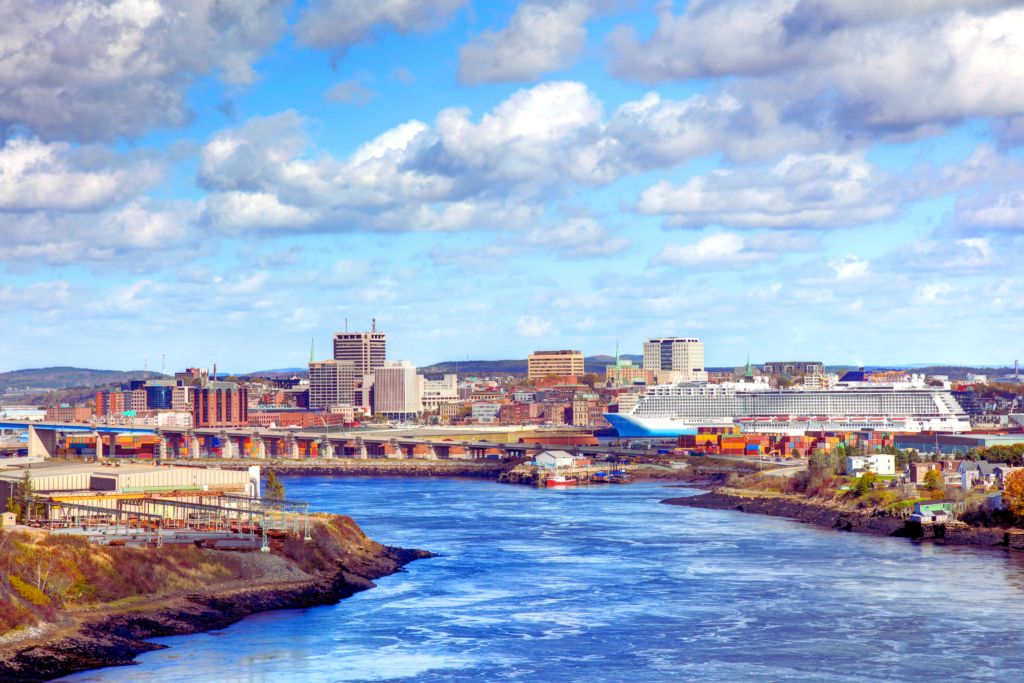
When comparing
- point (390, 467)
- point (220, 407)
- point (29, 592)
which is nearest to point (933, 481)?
point (29, 592)

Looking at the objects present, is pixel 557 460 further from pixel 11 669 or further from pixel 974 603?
pixel 11 669

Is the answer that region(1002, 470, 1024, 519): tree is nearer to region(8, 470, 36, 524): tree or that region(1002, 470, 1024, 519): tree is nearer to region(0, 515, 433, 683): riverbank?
region(0, 515, 433, 683): riverbank

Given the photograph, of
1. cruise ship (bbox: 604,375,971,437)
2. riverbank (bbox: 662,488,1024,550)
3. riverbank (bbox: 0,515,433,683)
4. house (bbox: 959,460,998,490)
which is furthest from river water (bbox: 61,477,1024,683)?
cruise ship (bbox: 604,375,971,437)

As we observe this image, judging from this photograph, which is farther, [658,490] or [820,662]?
[658,490]

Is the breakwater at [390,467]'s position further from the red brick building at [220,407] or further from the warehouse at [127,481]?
the warehouse at [127,481]

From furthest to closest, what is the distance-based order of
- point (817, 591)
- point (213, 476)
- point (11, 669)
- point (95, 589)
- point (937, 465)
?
point (937, 465)
point (213, 476)
point (817, 591)
point (95, 589)
point (11, 669)

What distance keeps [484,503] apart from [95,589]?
44.9 m

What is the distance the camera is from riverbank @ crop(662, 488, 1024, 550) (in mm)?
51062

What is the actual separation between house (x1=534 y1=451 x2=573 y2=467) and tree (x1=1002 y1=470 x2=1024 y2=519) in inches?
1805

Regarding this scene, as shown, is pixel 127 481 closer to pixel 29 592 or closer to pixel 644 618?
pixel 29 592

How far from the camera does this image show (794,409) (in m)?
120

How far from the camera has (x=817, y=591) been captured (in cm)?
3831

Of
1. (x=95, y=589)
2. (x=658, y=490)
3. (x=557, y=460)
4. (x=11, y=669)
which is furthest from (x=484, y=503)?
(x=11, y=669)

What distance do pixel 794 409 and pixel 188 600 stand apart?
95.5 metres
